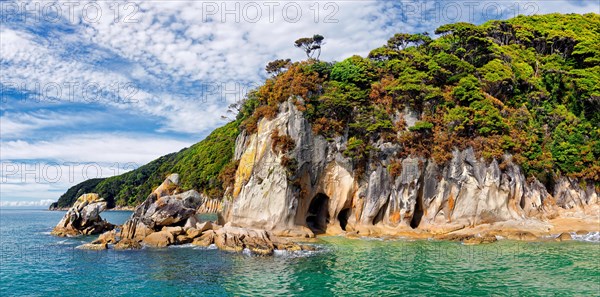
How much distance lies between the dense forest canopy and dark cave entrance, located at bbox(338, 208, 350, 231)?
16.0 feet

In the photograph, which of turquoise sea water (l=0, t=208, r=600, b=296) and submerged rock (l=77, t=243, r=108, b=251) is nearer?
turquoise sea water (l=0, t=208, r=600, b=296)

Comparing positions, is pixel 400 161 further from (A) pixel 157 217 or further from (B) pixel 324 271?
(A) pixel 157 217

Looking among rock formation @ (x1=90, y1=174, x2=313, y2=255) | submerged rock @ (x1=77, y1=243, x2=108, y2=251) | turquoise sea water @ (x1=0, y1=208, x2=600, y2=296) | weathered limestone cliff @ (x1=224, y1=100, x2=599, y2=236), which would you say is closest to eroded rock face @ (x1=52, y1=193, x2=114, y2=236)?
rock formation @ (x1=90, y1=174, x2=313, y2=255)

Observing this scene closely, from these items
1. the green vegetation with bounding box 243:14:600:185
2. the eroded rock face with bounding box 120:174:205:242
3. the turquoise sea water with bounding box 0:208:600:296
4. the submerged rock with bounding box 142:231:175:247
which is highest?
the green vegetation with bounding box 243:14:600:185

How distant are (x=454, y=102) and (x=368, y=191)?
563 inches

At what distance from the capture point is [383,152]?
42.2m

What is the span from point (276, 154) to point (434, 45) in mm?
27322

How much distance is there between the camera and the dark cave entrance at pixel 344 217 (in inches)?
1679

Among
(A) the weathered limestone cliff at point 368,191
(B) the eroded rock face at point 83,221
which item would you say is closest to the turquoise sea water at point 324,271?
(A) the weathered limestone cliff at point 368,191

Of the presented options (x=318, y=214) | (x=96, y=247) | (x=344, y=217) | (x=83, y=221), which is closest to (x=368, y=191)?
(x=344, y=217)

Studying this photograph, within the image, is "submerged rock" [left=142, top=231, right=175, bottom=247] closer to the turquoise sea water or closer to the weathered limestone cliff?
the turquoise sea water

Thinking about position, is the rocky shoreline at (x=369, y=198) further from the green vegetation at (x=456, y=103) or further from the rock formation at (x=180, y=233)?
the green vegetation at (x=456, y=103)

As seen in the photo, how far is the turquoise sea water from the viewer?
19.4 metres

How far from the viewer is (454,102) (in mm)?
44469
